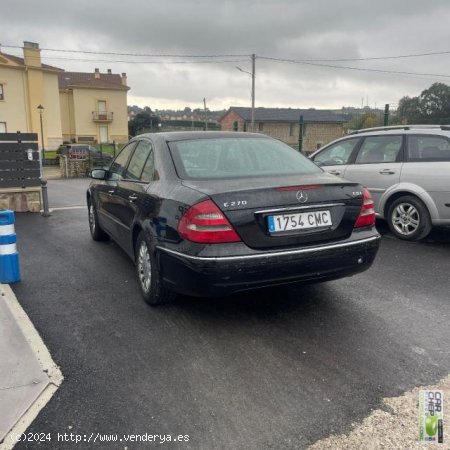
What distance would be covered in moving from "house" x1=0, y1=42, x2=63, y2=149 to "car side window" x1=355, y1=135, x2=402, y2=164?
130ft

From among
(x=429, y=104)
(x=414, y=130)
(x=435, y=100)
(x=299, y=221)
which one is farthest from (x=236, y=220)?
(x=435, y=100)

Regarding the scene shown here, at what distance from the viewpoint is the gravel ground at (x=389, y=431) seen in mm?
2252

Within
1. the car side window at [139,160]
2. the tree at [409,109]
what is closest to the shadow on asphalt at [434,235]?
the car side window at [139,160]

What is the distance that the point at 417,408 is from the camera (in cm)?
255

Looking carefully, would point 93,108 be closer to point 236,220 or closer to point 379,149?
point 379,149

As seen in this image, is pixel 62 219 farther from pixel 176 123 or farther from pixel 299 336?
pixel 176 123

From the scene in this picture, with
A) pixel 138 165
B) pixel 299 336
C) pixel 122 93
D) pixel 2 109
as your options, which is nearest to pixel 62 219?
pixel 138 165

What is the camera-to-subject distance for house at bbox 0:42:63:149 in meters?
41.4

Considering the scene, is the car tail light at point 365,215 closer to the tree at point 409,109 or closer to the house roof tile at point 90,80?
the tree at point 409,109

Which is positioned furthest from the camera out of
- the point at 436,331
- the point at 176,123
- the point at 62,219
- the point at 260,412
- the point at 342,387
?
the point at 176,123

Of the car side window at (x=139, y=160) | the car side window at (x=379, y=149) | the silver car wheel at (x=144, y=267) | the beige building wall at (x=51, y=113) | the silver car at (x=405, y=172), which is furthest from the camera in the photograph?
the beige building wall at (x=51, y=113)

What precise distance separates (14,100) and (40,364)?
1780 inches

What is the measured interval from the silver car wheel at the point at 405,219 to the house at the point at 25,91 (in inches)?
1588

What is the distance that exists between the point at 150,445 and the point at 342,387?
1215mm
